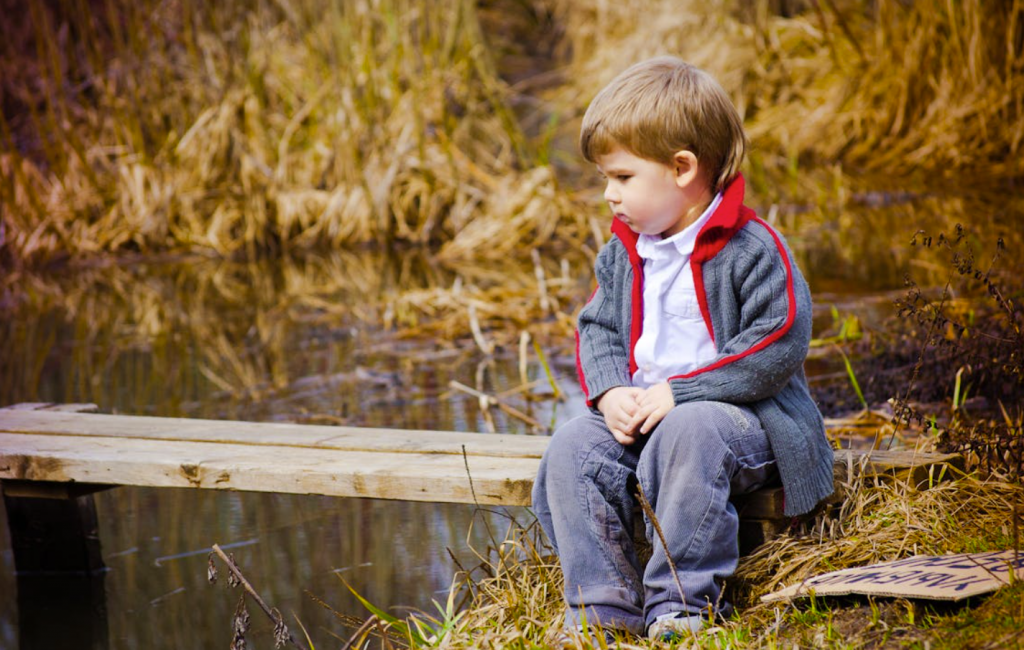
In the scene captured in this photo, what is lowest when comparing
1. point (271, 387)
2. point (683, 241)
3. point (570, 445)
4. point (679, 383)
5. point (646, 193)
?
point (271, 387)

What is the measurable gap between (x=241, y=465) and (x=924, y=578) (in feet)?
5.03

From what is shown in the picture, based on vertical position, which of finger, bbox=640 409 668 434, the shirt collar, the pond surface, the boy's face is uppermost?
the boy's face

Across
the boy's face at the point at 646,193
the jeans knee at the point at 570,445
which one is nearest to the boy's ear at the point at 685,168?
the boy's face at the point at 646,193

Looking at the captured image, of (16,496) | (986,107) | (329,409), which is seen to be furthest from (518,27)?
(16,496)

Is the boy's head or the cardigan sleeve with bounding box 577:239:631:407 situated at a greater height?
the boy's head

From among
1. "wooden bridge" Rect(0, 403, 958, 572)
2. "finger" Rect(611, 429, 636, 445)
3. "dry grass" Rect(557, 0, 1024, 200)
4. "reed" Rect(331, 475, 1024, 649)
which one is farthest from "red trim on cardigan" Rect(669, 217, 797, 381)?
"dry grass" Rect(557, 0, 1024, 200)

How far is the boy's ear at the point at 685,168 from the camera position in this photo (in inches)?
95.5

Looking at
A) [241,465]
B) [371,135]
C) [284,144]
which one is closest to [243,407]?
[241,465]

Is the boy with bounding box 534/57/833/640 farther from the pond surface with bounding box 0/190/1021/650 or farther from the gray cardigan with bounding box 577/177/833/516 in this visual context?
the pond surface with bounding box 0/190/1021/650

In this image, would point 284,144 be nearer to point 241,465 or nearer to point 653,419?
point 241,465

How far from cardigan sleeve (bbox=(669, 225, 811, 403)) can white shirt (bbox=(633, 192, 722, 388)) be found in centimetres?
6

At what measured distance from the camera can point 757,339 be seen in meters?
2.35

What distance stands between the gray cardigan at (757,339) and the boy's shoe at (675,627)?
32 centimetres

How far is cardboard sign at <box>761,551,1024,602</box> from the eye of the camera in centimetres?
201
